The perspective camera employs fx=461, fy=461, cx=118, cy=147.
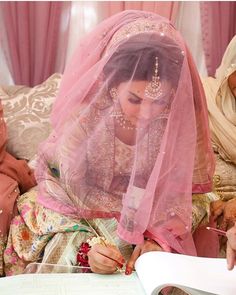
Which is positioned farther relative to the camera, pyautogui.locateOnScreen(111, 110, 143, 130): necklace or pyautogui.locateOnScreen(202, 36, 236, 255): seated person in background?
pyautogui.locateOnScreen(202, 36, 236, 255): seated person in background

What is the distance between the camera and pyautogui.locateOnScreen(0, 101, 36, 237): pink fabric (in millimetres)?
1399

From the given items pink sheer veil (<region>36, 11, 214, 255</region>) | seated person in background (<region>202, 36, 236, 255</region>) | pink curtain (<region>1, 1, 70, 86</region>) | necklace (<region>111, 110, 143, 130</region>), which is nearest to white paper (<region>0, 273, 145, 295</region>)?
pink sheer veil (<region>36, 11, 214, 255</region>)

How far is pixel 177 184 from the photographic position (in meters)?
1.19

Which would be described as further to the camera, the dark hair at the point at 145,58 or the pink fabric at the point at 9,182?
the pink fabric at the point at 9,182

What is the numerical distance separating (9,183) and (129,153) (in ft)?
1.56

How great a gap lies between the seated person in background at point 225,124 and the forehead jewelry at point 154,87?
0.59 meters

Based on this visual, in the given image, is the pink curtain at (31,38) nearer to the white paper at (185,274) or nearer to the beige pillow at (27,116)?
the beige pillow at (27,116)

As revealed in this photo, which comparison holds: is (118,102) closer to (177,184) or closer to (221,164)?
(177,184)

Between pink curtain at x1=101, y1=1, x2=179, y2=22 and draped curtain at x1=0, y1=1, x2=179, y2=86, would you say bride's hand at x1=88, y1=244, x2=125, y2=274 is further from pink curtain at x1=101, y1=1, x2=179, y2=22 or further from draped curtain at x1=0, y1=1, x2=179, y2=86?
pink curtain at x1=101, y1=1, x2=179, y2=22

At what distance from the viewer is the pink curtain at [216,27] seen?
240 cm

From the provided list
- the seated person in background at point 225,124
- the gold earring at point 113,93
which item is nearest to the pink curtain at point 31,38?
the seated person in background at point 225,124

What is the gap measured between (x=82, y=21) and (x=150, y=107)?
139 cm

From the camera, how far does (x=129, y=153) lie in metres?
1.23

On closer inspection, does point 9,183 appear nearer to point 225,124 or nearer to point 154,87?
point 154,87
